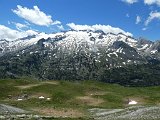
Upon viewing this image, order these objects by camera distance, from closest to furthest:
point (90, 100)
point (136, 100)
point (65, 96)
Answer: point (90, 100), point (136, 100), point (65, 96)

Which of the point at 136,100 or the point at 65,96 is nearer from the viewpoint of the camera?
the point at 136,100

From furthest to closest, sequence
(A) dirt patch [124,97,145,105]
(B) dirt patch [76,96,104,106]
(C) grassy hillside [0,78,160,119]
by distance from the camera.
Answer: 1. (A) dirt patch [124,97,145,105]
2. (C) grassy hillside [0,78,160,119]
3. (B) dirt patch [76,96,104,106]

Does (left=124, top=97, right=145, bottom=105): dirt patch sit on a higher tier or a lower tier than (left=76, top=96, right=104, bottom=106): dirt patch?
higher

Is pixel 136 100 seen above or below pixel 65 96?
above

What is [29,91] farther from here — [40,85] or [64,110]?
[64,110]

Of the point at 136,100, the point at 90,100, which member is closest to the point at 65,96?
the point at 90,100

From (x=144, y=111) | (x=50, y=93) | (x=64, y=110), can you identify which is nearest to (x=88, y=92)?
(x=50, y=93)

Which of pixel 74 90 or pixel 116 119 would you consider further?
pixel 74 90

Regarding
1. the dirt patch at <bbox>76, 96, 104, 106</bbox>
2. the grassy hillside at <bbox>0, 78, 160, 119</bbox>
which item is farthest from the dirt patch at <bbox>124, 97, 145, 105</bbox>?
the dirt patch at <bbox>76, 96, 104, 106</bbox>

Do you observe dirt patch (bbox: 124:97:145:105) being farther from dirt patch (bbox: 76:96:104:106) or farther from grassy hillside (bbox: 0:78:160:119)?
dirt patch (bbox: 76:96:104:106)

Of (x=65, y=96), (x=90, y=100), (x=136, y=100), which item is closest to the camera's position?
(x=90, y=100)

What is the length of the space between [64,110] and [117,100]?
1280 inches

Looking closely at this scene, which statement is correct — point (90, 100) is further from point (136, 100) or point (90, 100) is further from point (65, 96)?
point (136, 100)

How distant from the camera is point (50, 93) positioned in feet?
363
